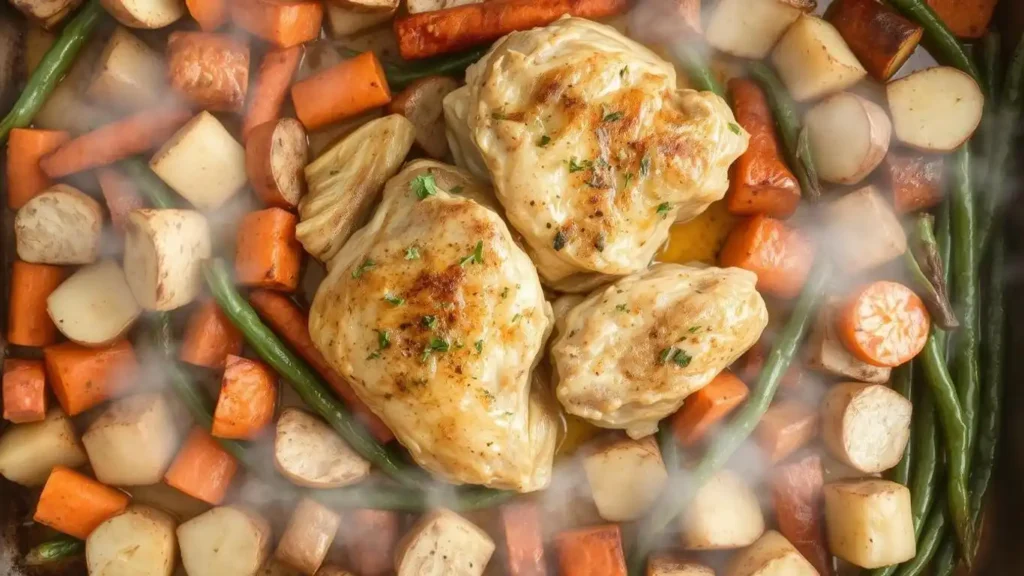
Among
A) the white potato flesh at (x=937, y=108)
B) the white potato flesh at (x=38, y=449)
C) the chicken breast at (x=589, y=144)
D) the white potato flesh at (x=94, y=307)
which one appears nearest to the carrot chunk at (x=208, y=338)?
the white potato flesh at (x=94, y=307)

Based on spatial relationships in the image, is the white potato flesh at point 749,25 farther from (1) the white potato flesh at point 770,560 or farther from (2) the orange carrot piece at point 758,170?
(1) the white potato flesh at point 770,560

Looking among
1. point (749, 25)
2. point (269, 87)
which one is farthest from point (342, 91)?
point (749, 25)

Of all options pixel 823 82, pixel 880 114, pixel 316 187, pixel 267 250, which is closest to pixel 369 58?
pixel 316 187

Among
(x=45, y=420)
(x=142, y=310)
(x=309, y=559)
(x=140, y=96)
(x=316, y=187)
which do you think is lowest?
(x=309, y=559)

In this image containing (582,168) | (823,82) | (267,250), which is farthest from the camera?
(823,82)

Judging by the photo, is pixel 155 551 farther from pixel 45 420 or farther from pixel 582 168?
pixel 582 168

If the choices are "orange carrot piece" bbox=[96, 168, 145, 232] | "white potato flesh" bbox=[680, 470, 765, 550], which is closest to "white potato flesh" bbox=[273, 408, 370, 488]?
"orange carrot piece" bbox=[96, 168, 145, 232]

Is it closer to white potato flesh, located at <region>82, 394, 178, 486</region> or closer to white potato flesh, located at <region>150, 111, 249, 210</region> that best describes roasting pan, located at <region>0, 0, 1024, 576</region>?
white potato flesh, located at <region>82, 394, 178, 486</region>
